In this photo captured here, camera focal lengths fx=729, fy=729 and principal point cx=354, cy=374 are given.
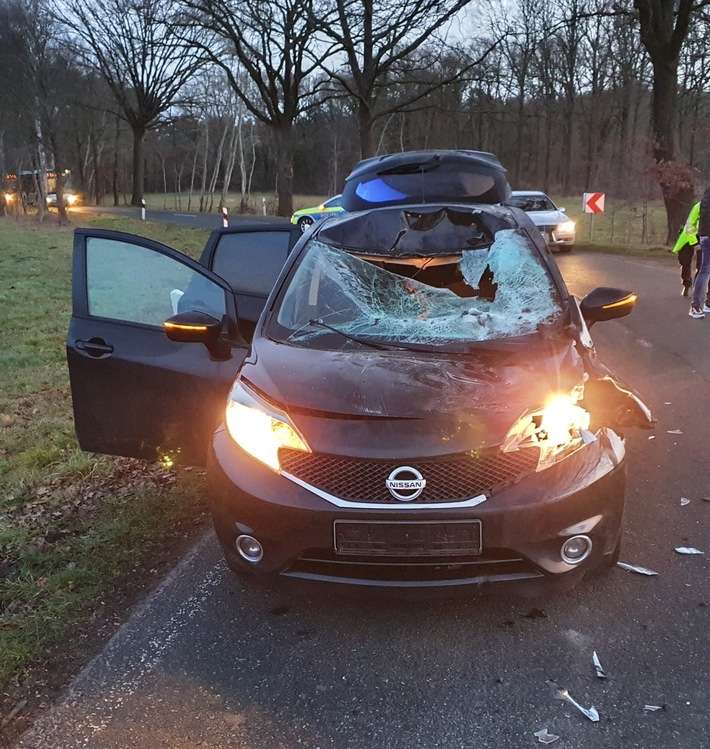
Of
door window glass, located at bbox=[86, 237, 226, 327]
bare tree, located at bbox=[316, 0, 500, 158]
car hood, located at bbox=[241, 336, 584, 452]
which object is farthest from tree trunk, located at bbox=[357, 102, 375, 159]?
car hood, located at bbox=[241, 336, 584, 452]

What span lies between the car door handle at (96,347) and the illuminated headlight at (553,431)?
7.83 feet

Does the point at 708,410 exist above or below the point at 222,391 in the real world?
below

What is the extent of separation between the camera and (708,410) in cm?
589

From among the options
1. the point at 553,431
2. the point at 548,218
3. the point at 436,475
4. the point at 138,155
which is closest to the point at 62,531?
the point at 436,475

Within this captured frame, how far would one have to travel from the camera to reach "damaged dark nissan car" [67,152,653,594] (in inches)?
109

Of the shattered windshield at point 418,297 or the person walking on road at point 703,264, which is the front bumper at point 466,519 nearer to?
the shattered windshield at point 418,297

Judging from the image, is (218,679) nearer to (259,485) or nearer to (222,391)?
(259,485)

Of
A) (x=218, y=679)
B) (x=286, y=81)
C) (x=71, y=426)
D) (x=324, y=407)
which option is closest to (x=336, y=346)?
(x=324, y=407)

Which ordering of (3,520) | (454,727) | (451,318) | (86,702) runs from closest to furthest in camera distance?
(454,727) < (86,702) < (451,318) < (3,520)

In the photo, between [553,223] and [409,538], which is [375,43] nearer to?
[553,223]

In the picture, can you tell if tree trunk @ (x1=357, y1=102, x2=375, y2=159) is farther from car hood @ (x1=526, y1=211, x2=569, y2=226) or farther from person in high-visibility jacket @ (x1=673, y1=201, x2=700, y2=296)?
person in high-visibility jacket @ (x1=673, y1=201, x2=700, y2=296)

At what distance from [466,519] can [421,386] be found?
0.59 meters

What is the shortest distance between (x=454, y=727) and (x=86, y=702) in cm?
137

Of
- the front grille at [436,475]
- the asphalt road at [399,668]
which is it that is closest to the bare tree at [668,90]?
the asphalt road at [399,668]
